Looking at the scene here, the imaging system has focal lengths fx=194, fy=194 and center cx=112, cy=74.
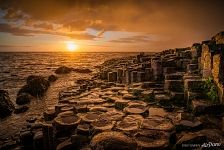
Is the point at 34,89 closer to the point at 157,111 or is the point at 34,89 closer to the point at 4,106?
the point at 4,106

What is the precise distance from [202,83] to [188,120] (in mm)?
→ 2256

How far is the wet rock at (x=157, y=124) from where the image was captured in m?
5.45

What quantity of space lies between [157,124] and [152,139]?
95 cm

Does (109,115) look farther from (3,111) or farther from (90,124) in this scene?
(3,111)

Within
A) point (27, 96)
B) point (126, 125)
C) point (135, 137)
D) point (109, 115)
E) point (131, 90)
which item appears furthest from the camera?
point (27, 96)

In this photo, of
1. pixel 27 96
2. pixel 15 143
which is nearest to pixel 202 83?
pixel 15 143

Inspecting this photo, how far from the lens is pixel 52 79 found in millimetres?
24188

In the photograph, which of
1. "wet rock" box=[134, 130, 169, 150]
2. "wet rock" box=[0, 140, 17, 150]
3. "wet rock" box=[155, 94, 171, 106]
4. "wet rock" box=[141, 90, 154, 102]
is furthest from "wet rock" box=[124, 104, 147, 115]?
"wet rock" box=[0, 140, 17, 150]

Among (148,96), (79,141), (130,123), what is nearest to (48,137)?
(79,141)

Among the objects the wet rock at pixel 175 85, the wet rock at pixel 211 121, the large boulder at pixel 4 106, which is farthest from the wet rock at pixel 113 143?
the large boulder at pixel 4 106

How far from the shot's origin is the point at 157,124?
5754mm

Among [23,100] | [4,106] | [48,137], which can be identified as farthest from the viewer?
[23,100]

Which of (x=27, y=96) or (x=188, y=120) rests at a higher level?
(x=188, y=120)

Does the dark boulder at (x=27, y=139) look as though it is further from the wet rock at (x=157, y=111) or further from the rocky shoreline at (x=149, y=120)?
the wet rock at (x=157, y=111)
